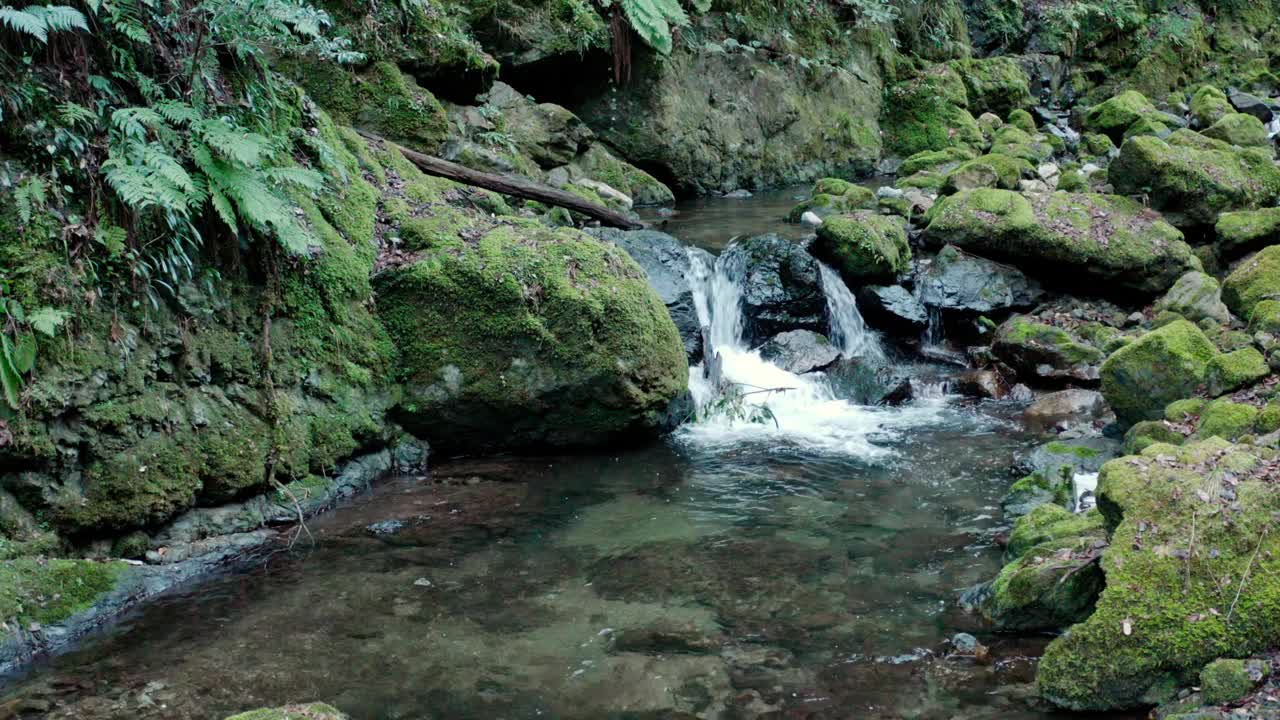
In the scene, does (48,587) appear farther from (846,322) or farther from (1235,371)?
(846,322)

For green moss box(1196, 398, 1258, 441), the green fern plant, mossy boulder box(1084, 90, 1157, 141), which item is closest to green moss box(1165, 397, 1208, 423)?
green moss box(1196, 398, 1258, 441)

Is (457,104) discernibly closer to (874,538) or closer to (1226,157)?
(874,538)

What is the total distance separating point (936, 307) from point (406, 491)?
6995mm

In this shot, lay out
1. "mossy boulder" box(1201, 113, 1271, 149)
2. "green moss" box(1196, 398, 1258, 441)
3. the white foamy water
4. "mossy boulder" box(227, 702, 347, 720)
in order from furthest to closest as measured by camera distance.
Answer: "mossy boulder" box(1201, 113, 1271, 149), the white foamy water, "green moss" box(1196, 398, 1258, 441), "mossy boulder" box(227, 702, 347, 720)

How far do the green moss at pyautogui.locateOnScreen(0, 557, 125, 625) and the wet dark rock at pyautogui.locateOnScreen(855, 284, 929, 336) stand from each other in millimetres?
8480

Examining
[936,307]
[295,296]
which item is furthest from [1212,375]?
[295,296]

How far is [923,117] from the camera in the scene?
20.3 m

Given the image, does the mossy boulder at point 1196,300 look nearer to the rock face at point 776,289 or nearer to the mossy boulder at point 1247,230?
the mossy boulder at point 1247,230

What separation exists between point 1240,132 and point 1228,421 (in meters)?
10.4

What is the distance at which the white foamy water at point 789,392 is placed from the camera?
902 centimetres

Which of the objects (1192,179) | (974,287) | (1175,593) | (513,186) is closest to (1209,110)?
(1192,179)

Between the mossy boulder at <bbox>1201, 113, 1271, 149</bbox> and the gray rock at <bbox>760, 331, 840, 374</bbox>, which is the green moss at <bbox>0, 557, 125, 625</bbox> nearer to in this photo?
the gray rock at <bbox>760, 331, 840, 374</bbox>

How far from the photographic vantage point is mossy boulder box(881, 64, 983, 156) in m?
20.1

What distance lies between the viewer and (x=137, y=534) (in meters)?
5.96
